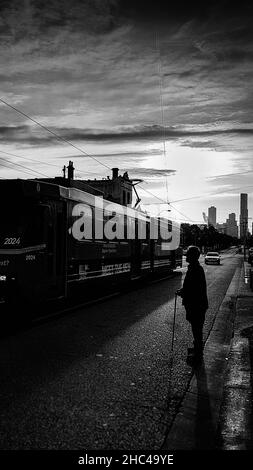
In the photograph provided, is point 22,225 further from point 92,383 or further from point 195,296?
point 92,383

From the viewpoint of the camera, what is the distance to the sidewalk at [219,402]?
4.41 metres

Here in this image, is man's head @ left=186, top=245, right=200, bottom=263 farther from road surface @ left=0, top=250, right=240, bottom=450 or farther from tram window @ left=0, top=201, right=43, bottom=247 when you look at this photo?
tram window @ left=0, top=201, right=43, bottom=247

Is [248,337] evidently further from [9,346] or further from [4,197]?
[4,197]

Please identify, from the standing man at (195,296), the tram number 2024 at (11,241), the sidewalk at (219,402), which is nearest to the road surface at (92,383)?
the sidewalk at (219,402)

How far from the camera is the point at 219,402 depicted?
559cm

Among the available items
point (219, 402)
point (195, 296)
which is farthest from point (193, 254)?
point (219, 402)

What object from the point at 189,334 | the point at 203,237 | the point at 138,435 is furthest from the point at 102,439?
the point at 203,237

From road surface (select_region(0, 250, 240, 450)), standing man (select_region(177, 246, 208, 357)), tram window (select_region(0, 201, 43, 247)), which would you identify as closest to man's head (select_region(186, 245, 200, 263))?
standing man (select_region(177, 246, 208, 357))

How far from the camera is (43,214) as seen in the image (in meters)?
11.1

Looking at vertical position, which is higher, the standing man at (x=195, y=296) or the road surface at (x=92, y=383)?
the standing man at (x=195, y=296)

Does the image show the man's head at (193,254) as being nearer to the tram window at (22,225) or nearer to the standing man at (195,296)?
the standing man at (195,296)

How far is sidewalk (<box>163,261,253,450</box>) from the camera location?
14.5 ft

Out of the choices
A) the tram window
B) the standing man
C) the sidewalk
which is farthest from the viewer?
the tram window

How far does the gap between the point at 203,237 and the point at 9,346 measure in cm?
13182
